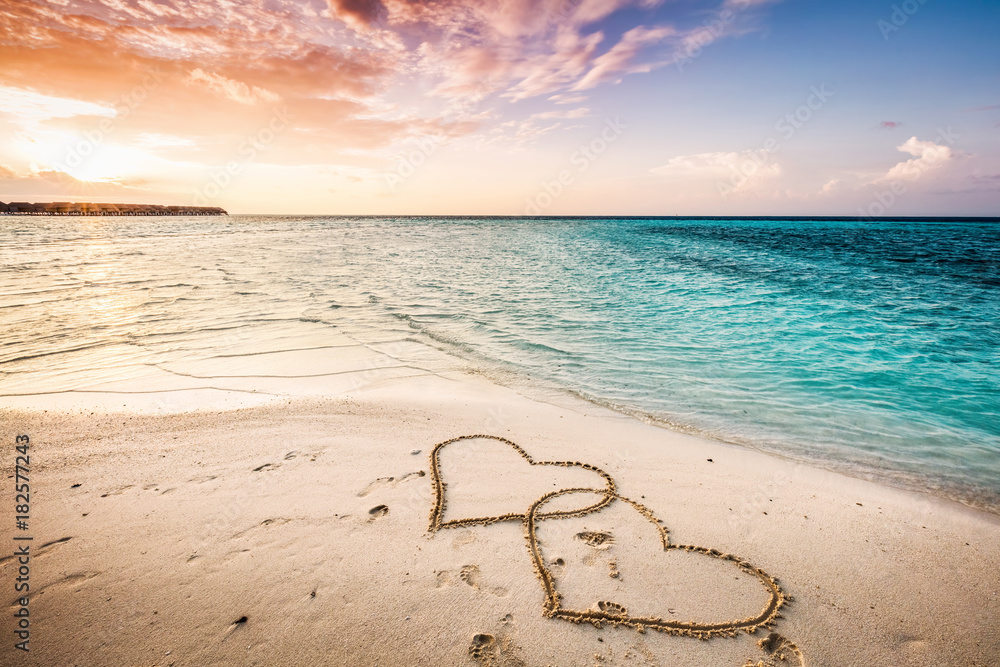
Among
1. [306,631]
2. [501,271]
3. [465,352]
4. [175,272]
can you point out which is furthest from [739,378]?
[175,272]

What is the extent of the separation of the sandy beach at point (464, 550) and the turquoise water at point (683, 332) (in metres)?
1.16

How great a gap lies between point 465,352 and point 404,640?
567 cm

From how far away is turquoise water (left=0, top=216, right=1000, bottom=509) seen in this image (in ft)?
16.6

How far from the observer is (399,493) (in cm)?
347

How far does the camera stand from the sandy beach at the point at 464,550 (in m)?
2.30

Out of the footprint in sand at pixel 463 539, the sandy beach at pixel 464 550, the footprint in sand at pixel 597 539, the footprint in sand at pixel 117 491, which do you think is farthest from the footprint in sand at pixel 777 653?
the footprint in sand at pixel 117 491

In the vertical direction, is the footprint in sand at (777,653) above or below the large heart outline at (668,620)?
below

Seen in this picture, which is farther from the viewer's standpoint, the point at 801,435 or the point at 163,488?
the point at 801,435

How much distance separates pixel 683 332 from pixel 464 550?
7908mm

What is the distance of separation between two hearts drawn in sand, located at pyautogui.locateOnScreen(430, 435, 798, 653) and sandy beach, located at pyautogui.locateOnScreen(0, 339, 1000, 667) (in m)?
0.02

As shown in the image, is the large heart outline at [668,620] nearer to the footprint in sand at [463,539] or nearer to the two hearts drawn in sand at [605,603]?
the two hearts drawn in sand at [605,603]

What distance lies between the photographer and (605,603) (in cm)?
252

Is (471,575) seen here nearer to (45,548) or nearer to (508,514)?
(508,514)

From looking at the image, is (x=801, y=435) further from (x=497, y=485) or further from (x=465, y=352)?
(x=465, y=352)
